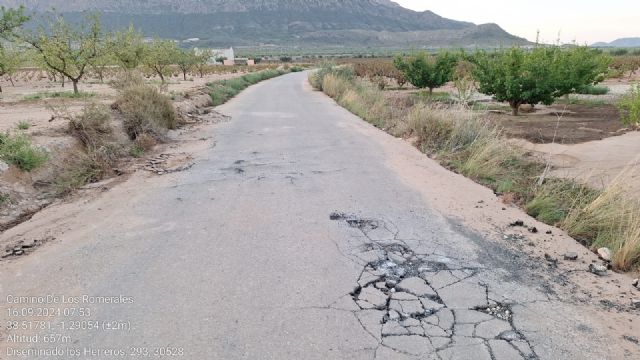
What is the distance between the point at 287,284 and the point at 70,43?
2347 centimetres

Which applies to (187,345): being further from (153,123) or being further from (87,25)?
(87,25)

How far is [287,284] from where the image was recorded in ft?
13.3

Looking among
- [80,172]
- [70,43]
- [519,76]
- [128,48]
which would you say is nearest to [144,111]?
[80,172]

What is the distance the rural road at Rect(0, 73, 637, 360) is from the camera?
10.6 ft

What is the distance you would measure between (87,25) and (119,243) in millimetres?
22315

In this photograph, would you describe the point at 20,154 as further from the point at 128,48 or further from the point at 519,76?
the point at 128,48

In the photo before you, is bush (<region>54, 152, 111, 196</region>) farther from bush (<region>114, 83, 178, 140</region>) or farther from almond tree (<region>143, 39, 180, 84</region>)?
almond tree (<region>143, 39, 180, 84</region>)

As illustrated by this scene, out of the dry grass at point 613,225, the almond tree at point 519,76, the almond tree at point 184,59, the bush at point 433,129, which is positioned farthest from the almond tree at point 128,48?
the dry grass at point 613,225

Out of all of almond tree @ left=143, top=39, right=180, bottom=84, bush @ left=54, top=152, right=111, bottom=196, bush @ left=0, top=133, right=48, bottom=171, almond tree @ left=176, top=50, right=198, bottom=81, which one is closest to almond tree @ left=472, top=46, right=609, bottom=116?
bush @ left=54, top=152, right=111, bottom=196

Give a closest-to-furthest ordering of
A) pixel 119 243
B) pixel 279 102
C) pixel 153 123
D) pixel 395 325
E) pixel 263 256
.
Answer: pixel 395 325, pixel 263 256, pixel 119 243, pixel 153 123, pixel 279 102

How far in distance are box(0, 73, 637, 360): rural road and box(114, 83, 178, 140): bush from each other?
14.8ft

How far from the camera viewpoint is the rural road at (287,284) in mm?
3242

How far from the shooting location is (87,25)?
2292cm

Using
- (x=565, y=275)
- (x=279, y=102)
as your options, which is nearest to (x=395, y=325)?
(x=565, y=275)
